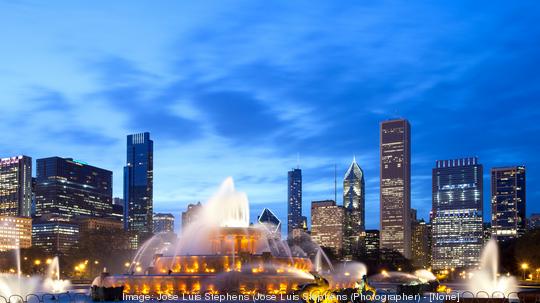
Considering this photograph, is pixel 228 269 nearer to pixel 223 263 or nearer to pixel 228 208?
pixel 223 263

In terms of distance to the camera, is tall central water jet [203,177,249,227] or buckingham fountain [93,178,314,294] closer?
buckingham fountain [93,178,314,294]

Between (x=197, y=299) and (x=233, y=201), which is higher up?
(x=233, y=201)

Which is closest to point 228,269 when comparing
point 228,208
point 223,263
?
point 223,263

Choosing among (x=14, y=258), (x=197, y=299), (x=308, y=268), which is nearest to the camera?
(x=197, y=299)

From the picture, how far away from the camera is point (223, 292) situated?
44.6m

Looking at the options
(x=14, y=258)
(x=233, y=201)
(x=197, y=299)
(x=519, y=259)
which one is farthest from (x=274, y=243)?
(x=14, y=258)

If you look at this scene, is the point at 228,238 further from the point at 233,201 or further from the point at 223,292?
the point at 223,292

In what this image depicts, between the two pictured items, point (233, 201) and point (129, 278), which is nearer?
point (129, 278)

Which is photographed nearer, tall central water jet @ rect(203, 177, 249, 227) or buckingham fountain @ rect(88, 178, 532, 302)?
buckingham fountain @ rect(88, 178, 532, 302)

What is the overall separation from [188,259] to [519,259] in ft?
208

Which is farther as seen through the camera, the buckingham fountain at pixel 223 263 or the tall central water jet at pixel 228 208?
the tall central water jet at pixel 228 208

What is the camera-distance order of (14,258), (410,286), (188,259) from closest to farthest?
(410,286) → (188,259) → (14,258)

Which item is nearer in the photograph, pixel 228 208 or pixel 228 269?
pixel 228 269

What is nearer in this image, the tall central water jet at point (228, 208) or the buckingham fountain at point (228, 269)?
the buckingham fountain at point (228, 269)
